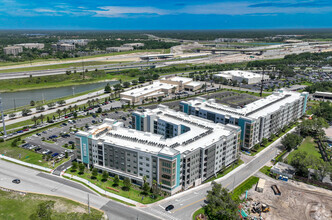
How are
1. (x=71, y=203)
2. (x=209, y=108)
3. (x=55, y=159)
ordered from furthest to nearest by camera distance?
(x=209, y=108) → (x=55, y=159) → (x=71, y=203)

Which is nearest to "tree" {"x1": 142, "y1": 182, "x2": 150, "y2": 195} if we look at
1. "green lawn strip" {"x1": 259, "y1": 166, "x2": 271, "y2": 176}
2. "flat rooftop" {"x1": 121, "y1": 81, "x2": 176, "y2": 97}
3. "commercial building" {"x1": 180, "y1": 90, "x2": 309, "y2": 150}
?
"green lawn strip" {"x1": 259, "y1": 166, "x2": 271, "y2": 176}

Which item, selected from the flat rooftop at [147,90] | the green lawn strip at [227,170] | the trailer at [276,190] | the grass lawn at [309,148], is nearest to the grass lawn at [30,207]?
the green lawn strip at [227,170]

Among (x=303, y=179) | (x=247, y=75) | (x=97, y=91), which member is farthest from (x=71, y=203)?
(x=247, y=75)

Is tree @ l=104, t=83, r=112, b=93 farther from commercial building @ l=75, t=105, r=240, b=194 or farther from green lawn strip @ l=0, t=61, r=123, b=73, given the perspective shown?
Answer: commercial building @ l=75, t=105, r=240, b=194

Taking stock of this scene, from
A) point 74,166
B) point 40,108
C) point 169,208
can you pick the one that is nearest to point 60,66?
point 40,108

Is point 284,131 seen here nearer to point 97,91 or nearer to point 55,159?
point 55,159
